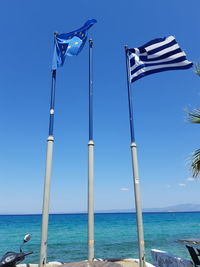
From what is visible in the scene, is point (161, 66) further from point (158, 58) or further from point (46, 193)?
point (46, 193)

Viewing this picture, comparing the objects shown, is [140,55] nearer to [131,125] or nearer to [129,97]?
[129,97]

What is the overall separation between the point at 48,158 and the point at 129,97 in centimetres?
393

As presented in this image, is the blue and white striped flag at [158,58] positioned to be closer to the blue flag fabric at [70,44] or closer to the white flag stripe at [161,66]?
the white flag stripe at [161,66]

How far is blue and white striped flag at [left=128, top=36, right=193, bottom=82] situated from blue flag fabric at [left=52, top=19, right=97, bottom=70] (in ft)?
7.15

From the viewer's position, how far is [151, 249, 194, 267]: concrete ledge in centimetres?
621

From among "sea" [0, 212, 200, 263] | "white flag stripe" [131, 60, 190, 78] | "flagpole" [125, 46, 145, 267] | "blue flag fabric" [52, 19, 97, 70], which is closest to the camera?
"flagpole" [125, 46, 145, 267]

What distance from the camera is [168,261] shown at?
679 centimetres

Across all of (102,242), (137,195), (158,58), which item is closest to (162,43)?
(158,58)

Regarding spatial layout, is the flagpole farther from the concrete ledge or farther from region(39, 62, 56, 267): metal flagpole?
region(39, 62, 56, 267): metal flagpole

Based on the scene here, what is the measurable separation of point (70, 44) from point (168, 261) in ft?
27.9

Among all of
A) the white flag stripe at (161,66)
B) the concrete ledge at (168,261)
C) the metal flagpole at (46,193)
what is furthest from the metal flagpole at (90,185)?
the concrete ledge at (168,261)

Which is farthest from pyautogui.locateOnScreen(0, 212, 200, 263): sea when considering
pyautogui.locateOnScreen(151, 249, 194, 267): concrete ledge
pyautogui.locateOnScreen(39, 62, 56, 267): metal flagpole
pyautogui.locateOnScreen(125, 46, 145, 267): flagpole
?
pyautogui.locateOnScreen(39, 62, 56, 267): metal flagpole

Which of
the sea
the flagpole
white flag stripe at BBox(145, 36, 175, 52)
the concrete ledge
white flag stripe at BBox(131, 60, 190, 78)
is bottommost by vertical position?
the sea

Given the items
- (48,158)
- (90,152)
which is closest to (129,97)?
(90,152)
